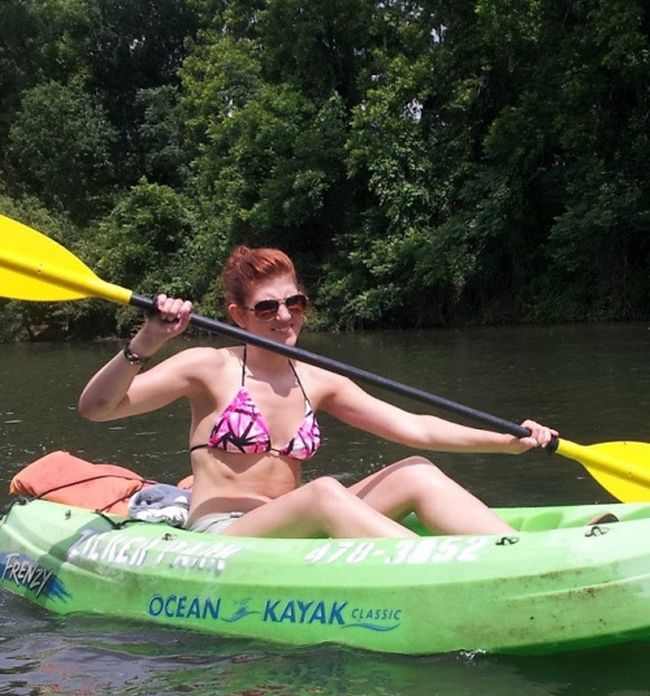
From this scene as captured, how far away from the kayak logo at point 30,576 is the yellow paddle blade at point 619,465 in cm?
177

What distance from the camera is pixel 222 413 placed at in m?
3.09

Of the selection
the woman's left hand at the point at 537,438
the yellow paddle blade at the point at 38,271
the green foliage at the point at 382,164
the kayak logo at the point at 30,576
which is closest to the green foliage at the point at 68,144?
the green foliage at the point at 382,164

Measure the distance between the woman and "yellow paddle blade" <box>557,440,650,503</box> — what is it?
8.2 inches

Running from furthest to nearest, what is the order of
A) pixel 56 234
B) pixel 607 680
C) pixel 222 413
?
1. pixel 56 234
2. pixel 222 413
3. pixel 607 680

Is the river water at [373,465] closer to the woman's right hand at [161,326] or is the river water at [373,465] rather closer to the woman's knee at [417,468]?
the woman's knee at [417,468]

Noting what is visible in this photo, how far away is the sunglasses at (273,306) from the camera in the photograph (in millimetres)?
3131

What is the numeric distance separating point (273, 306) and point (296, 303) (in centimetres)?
8

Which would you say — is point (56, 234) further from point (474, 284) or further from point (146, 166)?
point (474, 284)

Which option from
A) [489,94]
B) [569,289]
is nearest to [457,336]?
[569,289]

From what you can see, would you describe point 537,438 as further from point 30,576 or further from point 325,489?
point 30,576

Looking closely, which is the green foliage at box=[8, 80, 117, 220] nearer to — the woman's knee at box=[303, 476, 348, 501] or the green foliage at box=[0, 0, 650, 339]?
the green foliage at box=[0, 0, 650, 339]

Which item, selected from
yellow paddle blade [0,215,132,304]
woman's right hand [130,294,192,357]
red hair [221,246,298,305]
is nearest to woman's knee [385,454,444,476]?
red hair [221,246,298,305]

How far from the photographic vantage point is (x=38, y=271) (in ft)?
11.5

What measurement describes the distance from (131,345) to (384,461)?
11.9 ft
